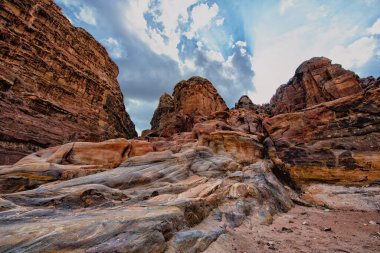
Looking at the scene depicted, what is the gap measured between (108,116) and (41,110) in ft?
50.8

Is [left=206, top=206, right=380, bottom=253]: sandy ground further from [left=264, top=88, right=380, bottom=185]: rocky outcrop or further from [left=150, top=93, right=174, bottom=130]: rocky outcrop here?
[left=150, top=93, right=174, bottom=130]: rocky outcrop

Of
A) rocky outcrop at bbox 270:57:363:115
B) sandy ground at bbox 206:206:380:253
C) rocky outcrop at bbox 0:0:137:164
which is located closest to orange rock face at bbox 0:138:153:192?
sandy ground at bbox 206:206:380:253

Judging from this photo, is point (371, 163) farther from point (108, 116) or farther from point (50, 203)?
point (108, 116)

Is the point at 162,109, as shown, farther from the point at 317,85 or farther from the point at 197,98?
the point at 317,85

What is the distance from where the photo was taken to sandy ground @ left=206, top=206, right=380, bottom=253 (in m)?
8.04

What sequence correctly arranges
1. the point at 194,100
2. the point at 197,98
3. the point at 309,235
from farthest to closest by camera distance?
the point at 197,98, the point at 194,100, the point at 309,235

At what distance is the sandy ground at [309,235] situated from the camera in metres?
8.04

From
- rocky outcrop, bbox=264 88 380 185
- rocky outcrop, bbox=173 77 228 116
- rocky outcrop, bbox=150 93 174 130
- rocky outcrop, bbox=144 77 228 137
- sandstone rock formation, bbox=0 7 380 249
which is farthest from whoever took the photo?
rocky outcrop, bbox=150 93 174 130

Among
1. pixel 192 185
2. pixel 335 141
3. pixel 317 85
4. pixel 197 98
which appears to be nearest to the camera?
pixel 192 185

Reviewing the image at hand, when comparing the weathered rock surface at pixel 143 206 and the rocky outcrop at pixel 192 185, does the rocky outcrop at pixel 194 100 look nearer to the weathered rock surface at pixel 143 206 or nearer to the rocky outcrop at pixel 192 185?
the rocky outcrop at pixel 192 185

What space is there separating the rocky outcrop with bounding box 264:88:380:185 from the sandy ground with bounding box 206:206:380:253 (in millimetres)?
5719

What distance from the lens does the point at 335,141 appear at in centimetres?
1953

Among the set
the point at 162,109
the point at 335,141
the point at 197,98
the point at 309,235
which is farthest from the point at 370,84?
the point at 162,109

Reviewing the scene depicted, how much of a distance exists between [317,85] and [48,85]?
5484 centimetres
